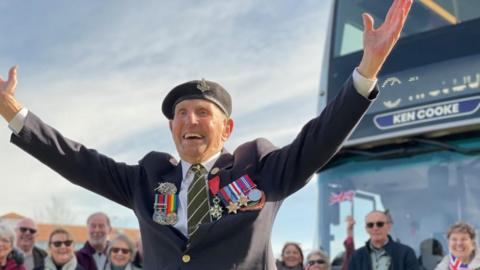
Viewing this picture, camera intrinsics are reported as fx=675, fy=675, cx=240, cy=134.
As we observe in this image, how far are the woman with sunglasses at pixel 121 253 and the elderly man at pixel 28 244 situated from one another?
2.06 feet

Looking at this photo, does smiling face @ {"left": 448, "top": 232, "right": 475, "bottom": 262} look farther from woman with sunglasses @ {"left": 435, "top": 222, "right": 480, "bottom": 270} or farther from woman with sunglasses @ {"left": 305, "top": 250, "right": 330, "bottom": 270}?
woman with sunglasses @ {"left": 305, "top": 250, "right": 330, "bottom": 270}

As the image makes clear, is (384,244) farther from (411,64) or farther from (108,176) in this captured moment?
(108,176)

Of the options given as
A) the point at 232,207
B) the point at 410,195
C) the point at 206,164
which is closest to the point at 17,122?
the point at 206,164

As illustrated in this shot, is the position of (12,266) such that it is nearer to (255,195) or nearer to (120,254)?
(120,254)

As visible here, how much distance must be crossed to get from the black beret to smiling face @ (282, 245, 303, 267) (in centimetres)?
385

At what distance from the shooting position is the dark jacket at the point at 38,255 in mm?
5794

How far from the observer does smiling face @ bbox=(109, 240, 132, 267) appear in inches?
221

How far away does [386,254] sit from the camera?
561 centimetres

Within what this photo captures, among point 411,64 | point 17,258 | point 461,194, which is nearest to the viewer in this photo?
point 17,258

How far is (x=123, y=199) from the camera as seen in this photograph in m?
2.58

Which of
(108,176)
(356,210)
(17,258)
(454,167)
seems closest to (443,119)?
(454,167)

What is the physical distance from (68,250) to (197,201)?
11.2 feet

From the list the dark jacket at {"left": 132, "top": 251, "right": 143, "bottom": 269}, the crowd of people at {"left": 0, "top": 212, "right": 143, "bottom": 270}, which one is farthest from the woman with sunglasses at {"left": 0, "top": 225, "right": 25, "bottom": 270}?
the dark jacket at {"left": 132, "top": 251, "right": 143, "bottom": 269}

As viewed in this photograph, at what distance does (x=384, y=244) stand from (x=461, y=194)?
89cm
